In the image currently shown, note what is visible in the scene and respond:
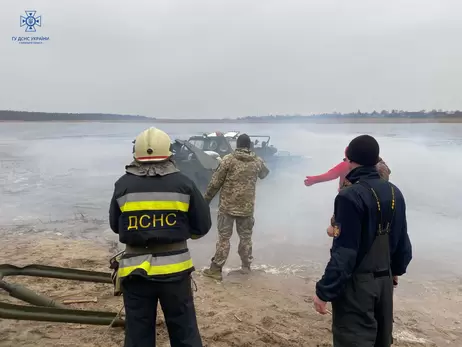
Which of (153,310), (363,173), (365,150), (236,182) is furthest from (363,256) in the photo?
(236,182)

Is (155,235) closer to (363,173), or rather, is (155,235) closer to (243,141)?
(363,173)

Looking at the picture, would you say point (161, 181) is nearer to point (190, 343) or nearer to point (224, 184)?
point (190, 343)

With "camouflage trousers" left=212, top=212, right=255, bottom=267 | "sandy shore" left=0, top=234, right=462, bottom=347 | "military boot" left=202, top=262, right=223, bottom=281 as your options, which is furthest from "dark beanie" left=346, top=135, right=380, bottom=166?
"military boot" left=202, top=262, right=223, bottom=281

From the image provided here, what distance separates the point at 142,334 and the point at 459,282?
15.7 feet

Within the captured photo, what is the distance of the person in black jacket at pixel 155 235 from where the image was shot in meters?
2.80

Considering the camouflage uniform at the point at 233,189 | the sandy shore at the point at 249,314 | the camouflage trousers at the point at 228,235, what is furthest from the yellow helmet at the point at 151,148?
Result: the camouflage trousers at the point at 228,235

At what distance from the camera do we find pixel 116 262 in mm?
3055

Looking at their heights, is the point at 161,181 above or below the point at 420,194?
above

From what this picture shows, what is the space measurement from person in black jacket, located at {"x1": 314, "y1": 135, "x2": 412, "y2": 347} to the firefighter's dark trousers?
34.4 inches

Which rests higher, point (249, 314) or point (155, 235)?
point (155, 235)

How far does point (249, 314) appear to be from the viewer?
453 cm

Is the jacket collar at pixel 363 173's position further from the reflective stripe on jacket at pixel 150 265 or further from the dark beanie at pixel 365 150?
the reflective stripe on jacket at pixel 150 265

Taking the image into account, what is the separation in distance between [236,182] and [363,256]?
3053 millimetres

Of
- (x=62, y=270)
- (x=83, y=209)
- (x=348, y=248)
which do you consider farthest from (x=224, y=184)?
(x=83, y=209)
